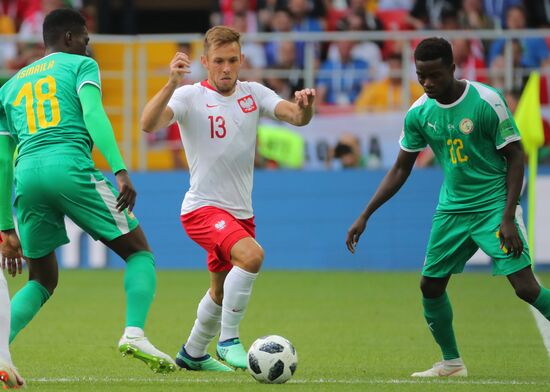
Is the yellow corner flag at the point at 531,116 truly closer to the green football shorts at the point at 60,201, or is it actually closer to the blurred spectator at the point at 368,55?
the blurred spectator at the point at 368,55

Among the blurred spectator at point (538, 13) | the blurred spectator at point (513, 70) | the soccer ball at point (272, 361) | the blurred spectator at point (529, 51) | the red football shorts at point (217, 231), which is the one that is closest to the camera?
the soccer ball at point (272, 361)

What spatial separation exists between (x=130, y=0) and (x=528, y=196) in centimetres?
894

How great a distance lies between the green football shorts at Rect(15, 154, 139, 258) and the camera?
24.3 ft

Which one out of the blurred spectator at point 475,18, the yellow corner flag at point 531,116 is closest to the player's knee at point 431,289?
the yellow corner flag at point 531,116

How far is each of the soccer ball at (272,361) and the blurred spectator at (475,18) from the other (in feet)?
42.1

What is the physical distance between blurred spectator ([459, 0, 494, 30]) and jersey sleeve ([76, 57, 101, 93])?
12700 mm

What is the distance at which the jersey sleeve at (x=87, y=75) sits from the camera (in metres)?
7.41

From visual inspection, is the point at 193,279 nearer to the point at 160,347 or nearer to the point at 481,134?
the point at 160,347

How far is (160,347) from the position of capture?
31.7ft

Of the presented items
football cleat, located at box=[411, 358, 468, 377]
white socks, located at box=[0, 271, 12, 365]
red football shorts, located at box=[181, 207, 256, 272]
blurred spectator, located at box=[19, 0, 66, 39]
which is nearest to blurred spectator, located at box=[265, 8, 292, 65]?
blurred spectator, located at box=[19, 0, 66, 39]

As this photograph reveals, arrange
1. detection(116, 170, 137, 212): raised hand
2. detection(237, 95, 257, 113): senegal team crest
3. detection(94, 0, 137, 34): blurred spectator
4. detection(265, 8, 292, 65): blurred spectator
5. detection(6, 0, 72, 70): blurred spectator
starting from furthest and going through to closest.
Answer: detection(94, 0, 137, 34): blurred spectator
detection(265, 8, 292, 65): blurred spectator
detection(6, 0, 72, 70): blurred spectator
detection(237, 95, 257, 113): senegal team crest
detection(116, 170, 137, 212): raised hand

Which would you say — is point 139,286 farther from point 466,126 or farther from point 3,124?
point 466,126

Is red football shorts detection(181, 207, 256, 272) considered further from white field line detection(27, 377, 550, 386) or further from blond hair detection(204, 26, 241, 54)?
blond hair detection(204, 26, 241, 54)

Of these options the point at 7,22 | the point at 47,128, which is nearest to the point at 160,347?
the point at 47,128
